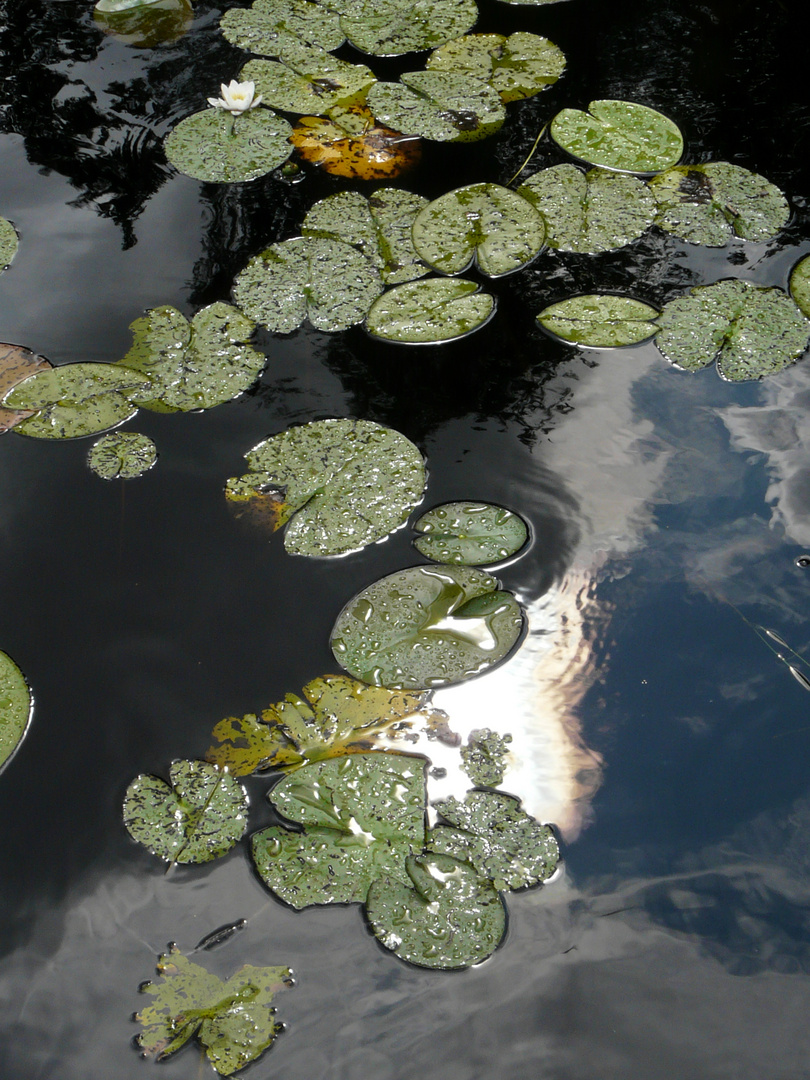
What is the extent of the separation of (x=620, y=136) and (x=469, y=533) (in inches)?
69.5

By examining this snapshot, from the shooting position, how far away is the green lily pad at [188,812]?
1.62 m

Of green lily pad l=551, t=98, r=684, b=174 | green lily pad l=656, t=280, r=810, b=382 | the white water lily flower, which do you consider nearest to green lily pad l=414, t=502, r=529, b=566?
green lily pad l=656, t=280, r=810, b=382

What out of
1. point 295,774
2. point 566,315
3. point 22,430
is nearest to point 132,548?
point 22,430

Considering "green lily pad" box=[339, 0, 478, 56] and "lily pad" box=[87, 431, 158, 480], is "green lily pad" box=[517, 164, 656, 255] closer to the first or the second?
"green lily pad" box=[339, 0, 478, 56]

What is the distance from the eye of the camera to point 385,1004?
4.82 feet

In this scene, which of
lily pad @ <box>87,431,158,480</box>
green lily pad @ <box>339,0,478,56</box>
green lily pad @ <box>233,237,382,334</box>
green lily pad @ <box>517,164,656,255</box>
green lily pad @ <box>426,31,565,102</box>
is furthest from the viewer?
green lily pad @ <box>339,0,478,56</box>

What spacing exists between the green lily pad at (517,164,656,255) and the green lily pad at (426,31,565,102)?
55cm

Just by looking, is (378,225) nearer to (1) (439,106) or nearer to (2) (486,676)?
(1) (439,106)

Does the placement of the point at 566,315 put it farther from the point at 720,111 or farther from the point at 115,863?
the point at 115,863

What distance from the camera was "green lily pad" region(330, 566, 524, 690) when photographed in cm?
180

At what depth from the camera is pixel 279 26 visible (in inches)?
131

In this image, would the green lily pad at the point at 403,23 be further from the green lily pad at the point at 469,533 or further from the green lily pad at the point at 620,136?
the green lily pad at the point at 469,533

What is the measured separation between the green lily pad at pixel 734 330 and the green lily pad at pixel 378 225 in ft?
2.57

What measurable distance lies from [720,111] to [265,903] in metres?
3.01
